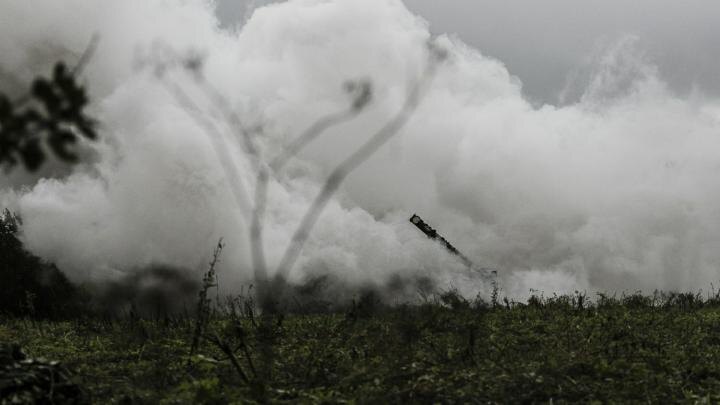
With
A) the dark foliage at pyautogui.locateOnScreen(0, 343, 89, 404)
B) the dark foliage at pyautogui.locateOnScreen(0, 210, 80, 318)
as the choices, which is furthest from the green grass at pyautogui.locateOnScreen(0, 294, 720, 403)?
the dark foliage at pyautogui.locateOnScreen(0, 210, 80, 318)

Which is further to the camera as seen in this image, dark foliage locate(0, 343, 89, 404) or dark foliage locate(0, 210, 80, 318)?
dark foliage locate(0, 210, 80, 318)

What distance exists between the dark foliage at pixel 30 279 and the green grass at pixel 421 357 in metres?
28.2

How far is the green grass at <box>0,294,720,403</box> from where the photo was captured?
7.95 metres

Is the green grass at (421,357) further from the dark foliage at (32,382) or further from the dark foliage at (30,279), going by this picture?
the dark foliage at (30,279)

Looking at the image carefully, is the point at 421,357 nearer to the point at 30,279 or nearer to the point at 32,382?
the point at 32,382

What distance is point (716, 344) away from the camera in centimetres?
1094

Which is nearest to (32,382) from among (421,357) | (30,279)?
(421,357)

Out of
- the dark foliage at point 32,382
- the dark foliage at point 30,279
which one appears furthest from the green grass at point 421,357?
the dark foliage at point 30,279

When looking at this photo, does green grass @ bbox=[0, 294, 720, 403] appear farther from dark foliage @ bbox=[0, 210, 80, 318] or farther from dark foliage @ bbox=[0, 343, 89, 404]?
dark foliage @ bbox=[0, 210, 80, 318]

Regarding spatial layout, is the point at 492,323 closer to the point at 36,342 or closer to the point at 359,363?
the point at 359,363

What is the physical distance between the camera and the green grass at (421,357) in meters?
7.95

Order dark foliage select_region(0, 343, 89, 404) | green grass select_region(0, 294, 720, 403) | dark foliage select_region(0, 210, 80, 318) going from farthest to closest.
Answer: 1. dark foliage select_region(0, 210, 80, 318)
2. green grass select_region(0, 294, 720, 403)
3. dark foliage select_region(0, 343, 89, 404)

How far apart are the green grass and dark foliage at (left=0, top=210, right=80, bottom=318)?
28170 millimetres

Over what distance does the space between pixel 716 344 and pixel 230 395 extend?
8.09 metres
